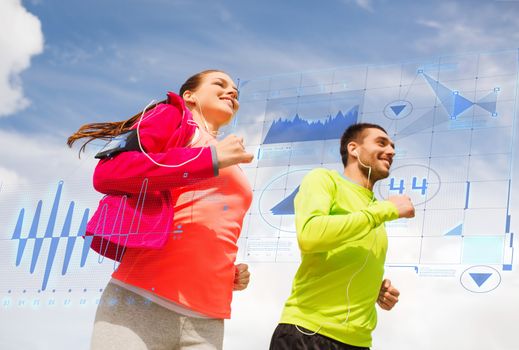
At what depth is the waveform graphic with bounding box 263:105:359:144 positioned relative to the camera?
3551 mm

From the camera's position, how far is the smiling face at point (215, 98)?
2.38 m

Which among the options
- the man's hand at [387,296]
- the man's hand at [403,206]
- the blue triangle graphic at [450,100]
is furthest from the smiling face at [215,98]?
the blue triangle graphic at [450,100]

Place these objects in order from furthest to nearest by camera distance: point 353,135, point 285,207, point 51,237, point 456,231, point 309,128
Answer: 1. point 309,128
2. point 285,207
3. point 456,231
4. point 353,135
5. point 51,237

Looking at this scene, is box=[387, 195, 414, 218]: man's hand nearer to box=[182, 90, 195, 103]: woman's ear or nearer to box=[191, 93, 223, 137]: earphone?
box=[191, 93, 223, 137]: earphone

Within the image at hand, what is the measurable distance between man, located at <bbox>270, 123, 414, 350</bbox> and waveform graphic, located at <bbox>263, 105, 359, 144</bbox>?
39.4 inches

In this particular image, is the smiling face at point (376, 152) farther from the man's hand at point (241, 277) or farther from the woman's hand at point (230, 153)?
the woman's hand at point (230, 153)

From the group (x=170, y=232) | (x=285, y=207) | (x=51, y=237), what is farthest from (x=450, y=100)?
(x=51, y=237)

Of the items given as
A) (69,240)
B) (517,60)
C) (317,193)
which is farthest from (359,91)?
(69,240)

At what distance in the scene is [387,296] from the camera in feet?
8.44

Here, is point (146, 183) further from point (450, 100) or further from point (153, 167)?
point (450, 100)

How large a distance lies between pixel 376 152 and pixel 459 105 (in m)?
0.80

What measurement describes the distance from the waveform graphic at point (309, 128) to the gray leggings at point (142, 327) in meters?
1.75

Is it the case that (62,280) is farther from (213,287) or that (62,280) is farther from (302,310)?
(302,310)
